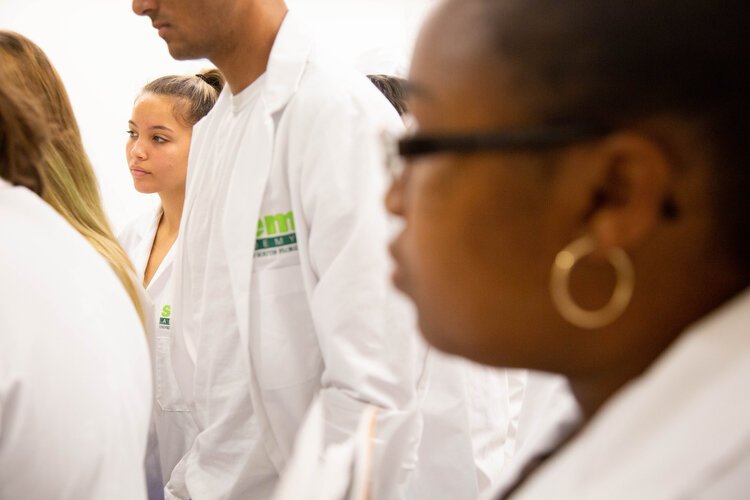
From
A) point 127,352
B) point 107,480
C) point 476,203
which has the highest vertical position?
point 476,203

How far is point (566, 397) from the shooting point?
80 cm

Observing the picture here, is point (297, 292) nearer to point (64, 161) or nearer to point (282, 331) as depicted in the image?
point (282, 331)

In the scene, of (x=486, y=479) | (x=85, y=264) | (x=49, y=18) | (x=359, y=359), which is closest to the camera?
(x=85, y=264)

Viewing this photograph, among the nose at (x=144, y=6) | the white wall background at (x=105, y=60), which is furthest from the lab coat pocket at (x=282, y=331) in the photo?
the white wall background at (x=105, y=60)

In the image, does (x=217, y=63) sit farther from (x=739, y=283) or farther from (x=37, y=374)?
(x=739, y=283)

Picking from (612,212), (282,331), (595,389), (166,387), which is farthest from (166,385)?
(612,212)

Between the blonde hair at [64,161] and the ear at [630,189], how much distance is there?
1202 mm

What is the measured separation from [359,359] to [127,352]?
373 mm

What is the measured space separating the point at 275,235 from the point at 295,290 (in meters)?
0.10

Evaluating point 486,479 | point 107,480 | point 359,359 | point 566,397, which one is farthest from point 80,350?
point 486,479

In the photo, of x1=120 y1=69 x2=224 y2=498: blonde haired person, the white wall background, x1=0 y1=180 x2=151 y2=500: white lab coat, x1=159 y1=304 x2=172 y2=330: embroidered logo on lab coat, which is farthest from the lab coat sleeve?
the white wall background

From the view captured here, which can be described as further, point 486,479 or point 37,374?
point 486,479

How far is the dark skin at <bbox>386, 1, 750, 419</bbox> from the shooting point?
53 cm

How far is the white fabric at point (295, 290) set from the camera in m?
1.33
